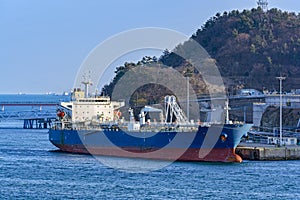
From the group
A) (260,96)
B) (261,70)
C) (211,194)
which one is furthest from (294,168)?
(261,70)

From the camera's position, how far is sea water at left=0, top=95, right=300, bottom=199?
39781 mm

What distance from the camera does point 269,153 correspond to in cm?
5609

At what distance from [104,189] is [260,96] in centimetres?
4937

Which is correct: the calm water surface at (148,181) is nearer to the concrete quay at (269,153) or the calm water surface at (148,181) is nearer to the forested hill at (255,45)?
the concrete quay at (269,153)

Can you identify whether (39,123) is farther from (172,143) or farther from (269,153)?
(269,153)

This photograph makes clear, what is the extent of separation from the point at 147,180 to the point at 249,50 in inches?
2975

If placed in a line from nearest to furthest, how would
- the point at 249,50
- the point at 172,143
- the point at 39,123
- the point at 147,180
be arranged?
the point at 147,180 → the point at 172,143 → the point at 249,50 → the point at 39,123

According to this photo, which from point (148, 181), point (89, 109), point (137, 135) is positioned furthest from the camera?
point (89, 109)

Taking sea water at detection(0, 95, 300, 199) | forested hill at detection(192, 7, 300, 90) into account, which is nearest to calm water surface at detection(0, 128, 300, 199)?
sea water at detection(0, 95, 300, 199)

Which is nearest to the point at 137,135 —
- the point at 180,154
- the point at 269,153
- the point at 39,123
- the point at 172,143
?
the point at 172,143

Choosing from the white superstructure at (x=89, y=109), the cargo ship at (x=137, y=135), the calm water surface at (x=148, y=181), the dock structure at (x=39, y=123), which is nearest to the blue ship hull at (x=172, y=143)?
the cargo ship at (x=137, y=135)

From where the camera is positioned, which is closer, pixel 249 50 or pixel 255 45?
pixel 249 50

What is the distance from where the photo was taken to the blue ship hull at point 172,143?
53344 millimetres

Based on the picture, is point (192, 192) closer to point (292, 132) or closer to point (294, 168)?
point (294, 168)
